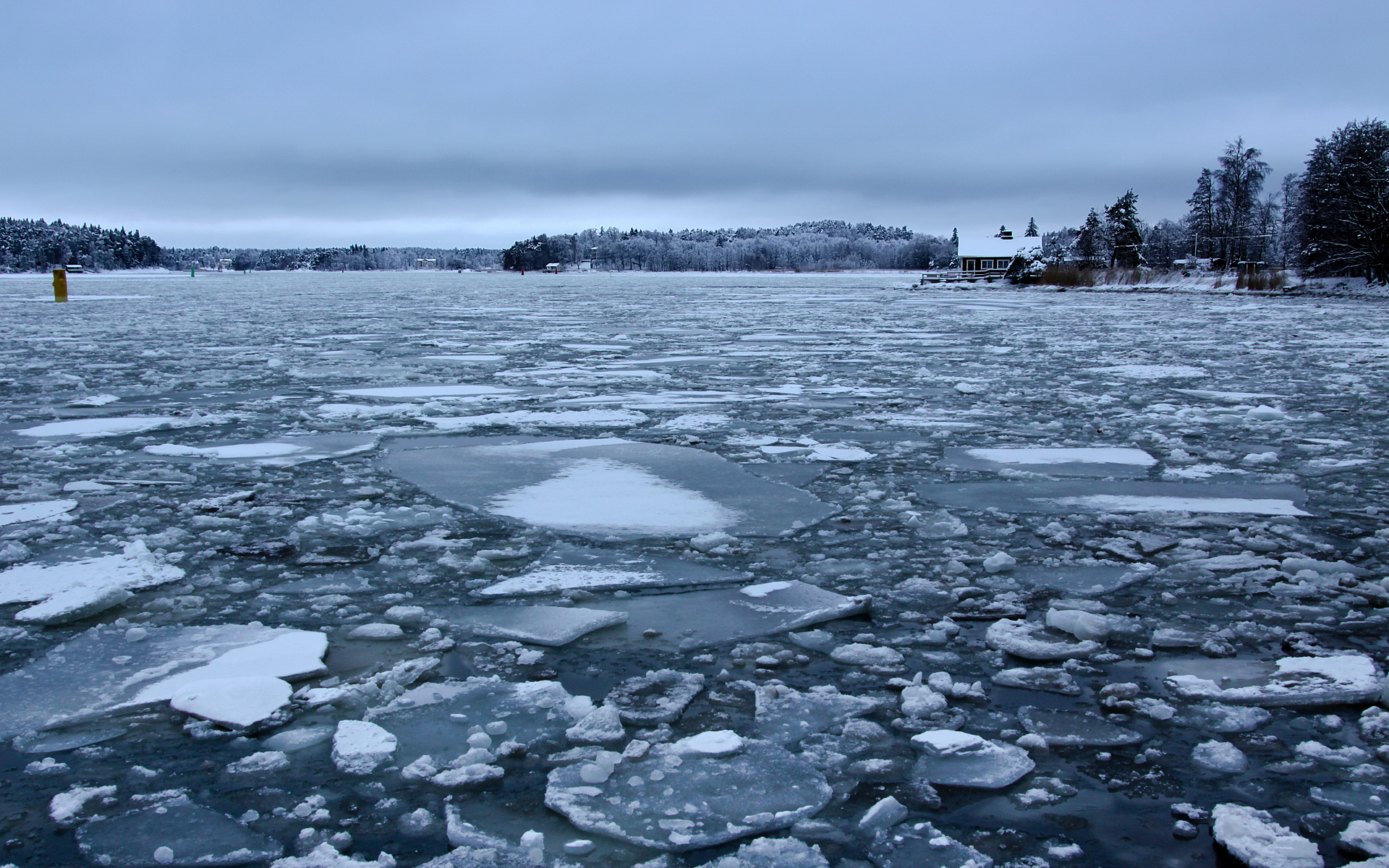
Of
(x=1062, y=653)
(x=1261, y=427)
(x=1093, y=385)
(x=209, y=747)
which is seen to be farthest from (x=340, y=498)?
(x=1093, y=385)

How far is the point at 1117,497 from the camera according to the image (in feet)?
13.5

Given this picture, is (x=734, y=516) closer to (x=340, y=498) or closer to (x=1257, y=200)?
(x=340, y=498)

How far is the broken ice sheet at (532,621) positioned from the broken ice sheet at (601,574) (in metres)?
0.12

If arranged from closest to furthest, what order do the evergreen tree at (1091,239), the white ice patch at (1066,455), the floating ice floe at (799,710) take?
the floating ice floe at (799,710)
the white ice patch at (1066,455)
the evergreen tree at (1091,239)

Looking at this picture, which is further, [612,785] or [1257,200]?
[1257,200]

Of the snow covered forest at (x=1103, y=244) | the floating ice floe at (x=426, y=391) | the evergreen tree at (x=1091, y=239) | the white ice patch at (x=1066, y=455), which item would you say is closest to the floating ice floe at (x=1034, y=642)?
the white ice patch at (x=1066, y=455)

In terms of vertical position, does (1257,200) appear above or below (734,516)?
above

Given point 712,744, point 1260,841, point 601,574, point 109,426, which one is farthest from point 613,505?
point 109,426

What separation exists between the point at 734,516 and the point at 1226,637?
179cm

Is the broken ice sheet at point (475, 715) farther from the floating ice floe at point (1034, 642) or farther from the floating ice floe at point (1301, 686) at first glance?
the floating ice floe at point (1301, 686)

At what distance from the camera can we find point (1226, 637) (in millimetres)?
2559

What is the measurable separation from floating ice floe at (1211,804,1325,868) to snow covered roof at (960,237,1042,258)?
233ft

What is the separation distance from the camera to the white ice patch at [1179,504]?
12.7 ft

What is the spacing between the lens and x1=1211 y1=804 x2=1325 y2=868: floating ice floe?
1.57 m
